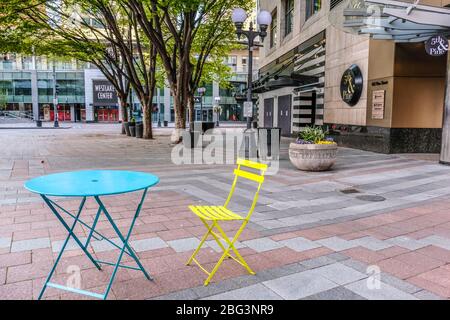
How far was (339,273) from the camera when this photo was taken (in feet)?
12.3

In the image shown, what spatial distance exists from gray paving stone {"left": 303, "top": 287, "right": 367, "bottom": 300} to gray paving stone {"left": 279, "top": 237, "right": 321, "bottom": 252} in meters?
1.06

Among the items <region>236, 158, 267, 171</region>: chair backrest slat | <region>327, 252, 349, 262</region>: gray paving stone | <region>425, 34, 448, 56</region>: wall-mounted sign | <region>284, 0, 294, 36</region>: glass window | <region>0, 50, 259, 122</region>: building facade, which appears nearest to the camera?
<region>236, 158, 267, 171</region>: chair backrest slat

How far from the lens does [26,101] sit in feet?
187

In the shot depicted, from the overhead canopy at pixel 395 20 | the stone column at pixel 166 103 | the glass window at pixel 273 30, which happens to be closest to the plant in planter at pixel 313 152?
the overhead canopy at pixel 395 20

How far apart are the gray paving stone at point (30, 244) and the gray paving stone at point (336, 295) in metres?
3.15

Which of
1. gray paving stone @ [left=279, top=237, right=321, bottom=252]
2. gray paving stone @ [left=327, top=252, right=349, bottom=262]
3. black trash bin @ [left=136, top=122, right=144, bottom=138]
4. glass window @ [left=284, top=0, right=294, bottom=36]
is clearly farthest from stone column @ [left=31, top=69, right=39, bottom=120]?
gray paving stone @ [left=327, top=252, right=349, bottom=262]

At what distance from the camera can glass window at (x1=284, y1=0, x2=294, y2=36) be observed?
82.7 feet

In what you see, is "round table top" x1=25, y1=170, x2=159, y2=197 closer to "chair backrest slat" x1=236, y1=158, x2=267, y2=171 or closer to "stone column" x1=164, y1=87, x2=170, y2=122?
"chair backrest slat" x1=236, y1=158, x2=267, y2=171

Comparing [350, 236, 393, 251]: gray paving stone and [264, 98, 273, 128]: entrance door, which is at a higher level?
[264, 98, 273, 128]: entrance door

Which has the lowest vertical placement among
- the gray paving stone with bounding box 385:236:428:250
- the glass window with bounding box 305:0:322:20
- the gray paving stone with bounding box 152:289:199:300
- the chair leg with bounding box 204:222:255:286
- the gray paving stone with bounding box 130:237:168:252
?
Answer: the gray paving stone with bounding box 152:289:199:300

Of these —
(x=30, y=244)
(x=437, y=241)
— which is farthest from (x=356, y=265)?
(x=30, y=244)

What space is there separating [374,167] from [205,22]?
1500 cm

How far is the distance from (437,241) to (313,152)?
17.3ft

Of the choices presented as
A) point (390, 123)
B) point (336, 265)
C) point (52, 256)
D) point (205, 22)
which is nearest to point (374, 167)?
point (390, 123)
